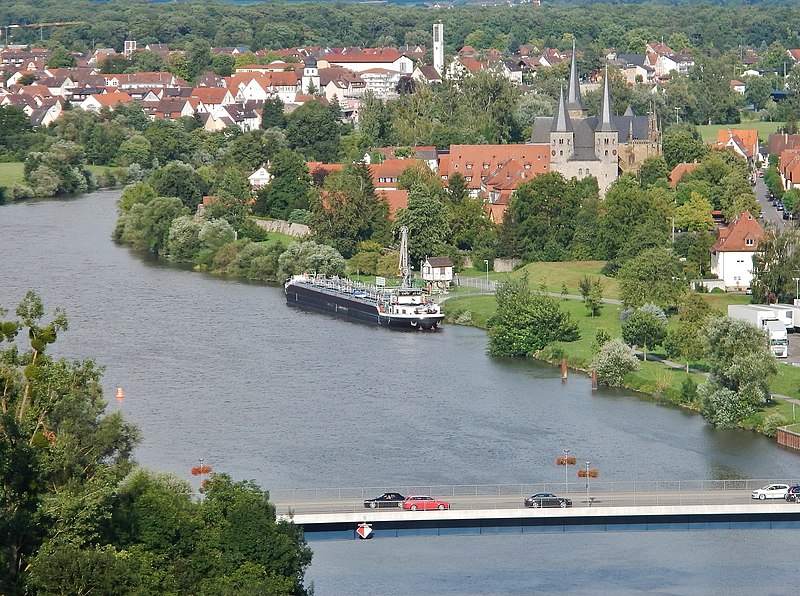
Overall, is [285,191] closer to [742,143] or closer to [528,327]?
[742,143]

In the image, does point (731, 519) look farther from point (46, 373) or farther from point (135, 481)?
point (46, 373)

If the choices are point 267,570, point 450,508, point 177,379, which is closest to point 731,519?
point 450,508

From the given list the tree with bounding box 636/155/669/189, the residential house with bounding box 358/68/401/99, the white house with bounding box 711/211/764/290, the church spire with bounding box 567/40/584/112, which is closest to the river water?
the white house with bounding box 711/211/764/290

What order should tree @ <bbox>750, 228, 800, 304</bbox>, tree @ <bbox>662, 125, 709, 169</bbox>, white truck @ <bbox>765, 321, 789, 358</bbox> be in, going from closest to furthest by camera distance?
1. white truck @ <bbox>765, 321, 789, 358</bbox>
2. tree @ <bbox>750, 228, 800, 304</bbox>
3. tree @ <bbox>662, 125, 709, 169</bbox>

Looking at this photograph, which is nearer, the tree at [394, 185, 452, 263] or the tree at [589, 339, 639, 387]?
the tree at [589, 339, 639, 387]

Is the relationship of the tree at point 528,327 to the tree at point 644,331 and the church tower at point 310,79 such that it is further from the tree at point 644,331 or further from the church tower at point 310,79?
the church tower at point 310,79

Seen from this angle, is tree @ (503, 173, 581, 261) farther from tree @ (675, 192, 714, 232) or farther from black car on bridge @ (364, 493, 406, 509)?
black car on bridge @ (364, 493, 406, 509)

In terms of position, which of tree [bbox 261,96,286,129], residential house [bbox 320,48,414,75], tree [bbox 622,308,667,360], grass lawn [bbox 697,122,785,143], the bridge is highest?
residential house [bbox 320,48,414,75]

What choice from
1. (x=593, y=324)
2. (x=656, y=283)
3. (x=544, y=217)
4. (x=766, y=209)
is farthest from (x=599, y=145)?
(x=593, y=324)
